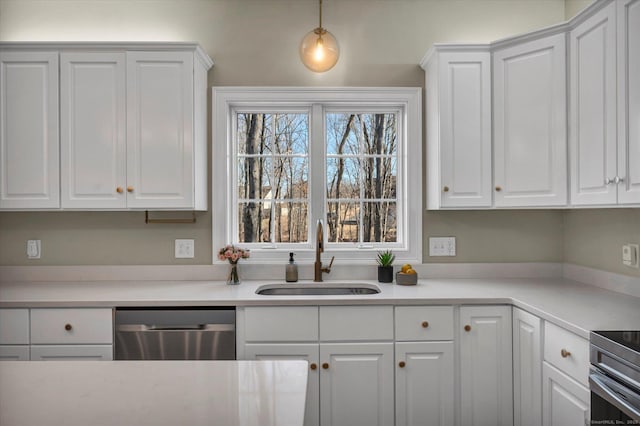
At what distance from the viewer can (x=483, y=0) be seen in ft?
9.06

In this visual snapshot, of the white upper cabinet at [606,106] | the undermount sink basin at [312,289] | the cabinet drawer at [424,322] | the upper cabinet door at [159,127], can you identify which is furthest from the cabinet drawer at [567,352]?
the upper cabinet door at [159,127]

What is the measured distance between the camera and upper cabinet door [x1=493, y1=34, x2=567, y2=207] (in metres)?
2.25

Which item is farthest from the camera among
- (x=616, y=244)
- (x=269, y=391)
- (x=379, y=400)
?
(x=616, y=244)

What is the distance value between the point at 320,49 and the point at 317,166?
738mm

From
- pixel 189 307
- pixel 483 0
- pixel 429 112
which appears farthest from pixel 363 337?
pixel 483 0

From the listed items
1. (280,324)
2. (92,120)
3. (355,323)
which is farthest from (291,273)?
(92,120)

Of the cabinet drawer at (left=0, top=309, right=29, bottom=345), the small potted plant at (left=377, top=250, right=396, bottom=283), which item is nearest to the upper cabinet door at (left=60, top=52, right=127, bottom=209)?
the cabinet drawer at (left=0, top=309, right=29, bottom=345)

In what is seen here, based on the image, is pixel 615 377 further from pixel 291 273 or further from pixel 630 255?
pixel 291 273

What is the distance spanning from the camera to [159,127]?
7.80 ft

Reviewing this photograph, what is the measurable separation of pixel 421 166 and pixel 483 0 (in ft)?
3.80

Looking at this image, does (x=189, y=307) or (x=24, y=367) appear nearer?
(x=24, y=367)

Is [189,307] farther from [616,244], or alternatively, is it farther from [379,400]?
[616,244]

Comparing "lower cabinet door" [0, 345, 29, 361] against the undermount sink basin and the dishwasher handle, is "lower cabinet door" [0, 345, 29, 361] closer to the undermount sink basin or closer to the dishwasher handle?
the dishwasher handle

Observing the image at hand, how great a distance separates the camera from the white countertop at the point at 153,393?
2.78ft
